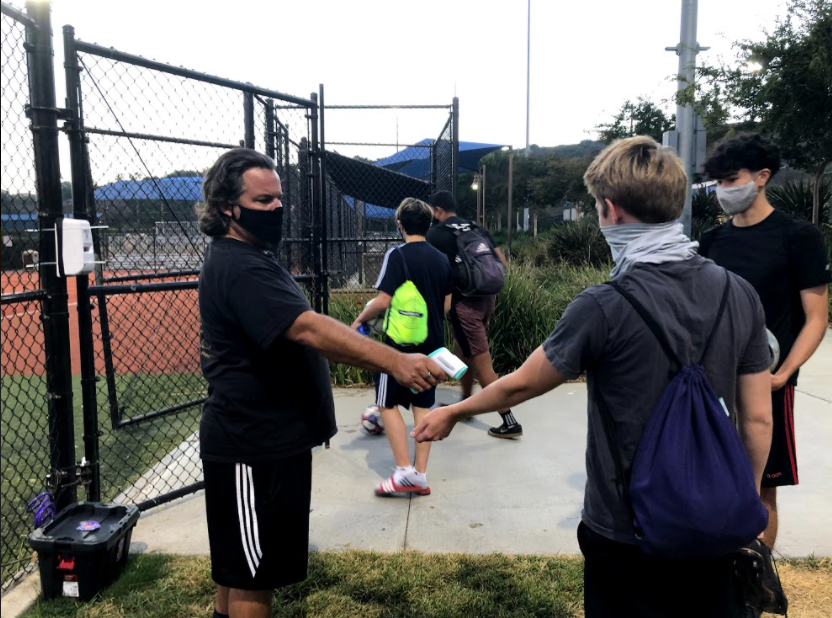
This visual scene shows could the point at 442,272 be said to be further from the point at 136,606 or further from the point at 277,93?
the point at 136,606

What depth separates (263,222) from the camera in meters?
2.41

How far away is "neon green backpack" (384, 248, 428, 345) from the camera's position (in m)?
4.12

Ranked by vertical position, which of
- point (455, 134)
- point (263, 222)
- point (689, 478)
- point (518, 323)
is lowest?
point (518, 323)

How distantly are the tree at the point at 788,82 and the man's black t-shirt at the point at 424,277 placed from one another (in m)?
9.19

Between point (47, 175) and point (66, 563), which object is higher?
point (47, 175)

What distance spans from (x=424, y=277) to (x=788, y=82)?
10022 millimetres

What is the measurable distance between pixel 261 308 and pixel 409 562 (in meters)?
1.79

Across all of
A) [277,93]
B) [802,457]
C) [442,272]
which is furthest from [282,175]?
[802,457]

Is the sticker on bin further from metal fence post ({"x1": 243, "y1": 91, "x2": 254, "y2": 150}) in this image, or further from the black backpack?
the black backpack

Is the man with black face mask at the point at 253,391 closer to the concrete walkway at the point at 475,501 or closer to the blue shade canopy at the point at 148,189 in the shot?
the concrete walkway at the point at 475,501

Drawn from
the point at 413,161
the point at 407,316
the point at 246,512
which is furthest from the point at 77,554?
the point at 413,161

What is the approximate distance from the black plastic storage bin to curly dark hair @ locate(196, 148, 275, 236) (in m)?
Result: 1.59

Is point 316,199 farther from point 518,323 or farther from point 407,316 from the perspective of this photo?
point 518,323

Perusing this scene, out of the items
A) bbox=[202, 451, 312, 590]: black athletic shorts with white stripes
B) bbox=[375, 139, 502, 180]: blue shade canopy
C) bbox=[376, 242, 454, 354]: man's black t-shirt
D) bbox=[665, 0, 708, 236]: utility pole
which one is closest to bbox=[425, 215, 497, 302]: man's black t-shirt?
bbox=[376, 242, 454, 354]: man's black t-shirt
